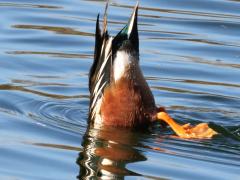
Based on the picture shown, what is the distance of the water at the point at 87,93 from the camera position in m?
7.79

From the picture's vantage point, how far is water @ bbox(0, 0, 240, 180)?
7.79m

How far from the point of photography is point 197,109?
31.7 feet

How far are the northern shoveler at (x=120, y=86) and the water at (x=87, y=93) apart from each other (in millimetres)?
148

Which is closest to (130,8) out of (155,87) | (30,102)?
(155,87)

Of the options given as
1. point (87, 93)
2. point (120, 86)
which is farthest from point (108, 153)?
point (87, 93)

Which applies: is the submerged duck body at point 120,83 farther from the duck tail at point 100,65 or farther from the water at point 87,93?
the water at point 87,93

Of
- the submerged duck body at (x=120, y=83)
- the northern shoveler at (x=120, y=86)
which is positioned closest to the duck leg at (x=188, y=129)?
the northern shoveler at (x=120, y=86)

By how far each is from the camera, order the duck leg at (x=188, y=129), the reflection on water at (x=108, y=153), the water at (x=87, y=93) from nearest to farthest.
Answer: the reflection on water at (x=108, y=153) < the water at (x=87, y=93) < the duck leg at (x=188, y=129)

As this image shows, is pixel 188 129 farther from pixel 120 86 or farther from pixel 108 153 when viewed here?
pixel 108 153

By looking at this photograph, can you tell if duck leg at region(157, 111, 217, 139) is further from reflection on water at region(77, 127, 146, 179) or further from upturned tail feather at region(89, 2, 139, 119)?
upturned tail feather at region(89, 2, 139, 119)

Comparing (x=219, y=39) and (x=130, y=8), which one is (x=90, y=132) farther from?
(x=130, y=8)

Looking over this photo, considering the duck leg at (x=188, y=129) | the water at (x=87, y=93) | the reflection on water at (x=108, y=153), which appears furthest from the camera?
the duck leg at (x=188, y=129)

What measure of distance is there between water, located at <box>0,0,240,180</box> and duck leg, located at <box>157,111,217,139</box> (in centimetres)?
9

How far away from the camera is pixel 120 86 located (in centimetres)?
884
